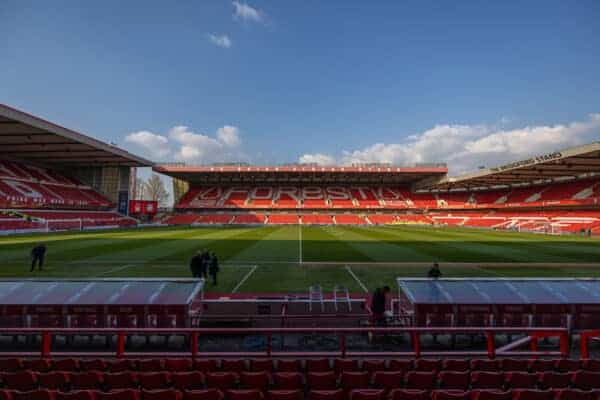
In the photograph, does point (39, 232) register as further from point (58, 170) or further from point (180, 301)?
point (180, 301)

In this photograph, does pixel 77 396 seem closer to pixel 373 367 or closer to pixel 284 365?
pixel 284 365

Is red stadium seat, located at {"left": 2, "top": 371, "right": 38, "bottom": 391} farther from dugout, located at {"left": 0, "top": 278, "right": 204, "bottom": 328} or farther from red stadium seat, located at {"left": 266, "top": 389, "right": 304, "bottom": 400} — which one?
dugout, located at {"left": 0, "top": 278, "right": 204, "bottom": 328}

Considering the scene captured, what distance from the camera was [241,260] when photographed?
20.1 meters

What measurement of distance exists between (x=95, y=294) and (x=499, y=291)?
10.9 meters

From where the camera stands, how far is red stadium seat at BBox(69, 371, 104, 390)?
170 inches

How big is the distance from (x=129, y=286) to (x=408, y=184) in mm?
72366

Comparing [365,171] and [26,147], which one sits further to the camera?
[365,171]

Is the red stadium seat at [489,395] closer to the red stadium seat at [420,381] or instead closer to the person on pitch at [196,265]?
the red stadium seat at [420,381]

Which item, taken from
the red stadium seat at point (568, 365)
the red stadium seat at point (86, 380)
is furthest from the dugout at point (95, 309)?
the red stadium seat at point (568, 365)

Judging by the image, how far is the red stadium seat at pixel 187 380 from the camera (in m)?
4.29

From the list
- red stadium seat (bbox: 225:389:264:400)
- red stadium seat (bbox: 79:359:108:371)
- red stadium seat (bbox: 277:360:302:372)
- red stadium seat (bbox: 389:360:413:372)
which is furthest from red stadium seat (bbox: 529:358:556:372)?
red stadium seat (bbox: 79:359:108:371)

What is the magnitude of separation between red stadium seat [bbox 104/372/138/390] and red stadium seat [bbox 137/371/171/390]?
0.11 meters

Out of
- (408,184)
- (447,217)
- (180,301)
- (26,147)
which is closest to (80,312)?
(180,301)

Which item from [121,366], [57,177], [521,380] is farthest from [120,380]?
[57,177]
